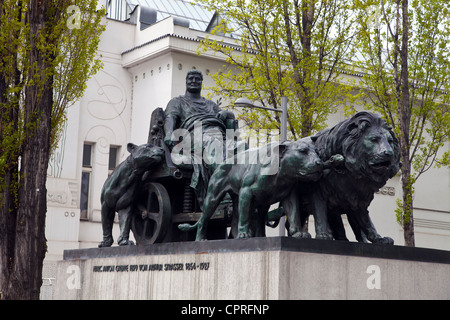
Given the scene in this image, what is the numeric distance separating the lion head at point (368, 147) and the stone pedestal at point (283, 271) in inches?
32.3

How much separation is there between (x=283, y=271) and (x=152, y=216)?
12.2 feet

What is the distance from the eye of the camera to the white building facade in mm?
27984

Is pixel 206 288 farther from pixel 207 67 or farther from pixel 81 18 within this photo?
pixel 207 67

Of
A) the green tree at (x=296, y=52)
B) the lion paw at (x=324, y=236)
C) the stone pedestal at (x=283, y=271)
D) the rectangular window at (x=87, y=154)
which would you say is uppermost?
the green tree at (x=296, y=52)

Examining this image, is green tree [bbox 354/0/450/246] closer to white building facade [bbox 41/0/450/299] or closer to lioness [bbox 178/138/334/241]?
white building facade [bbox 41/0/450/299]

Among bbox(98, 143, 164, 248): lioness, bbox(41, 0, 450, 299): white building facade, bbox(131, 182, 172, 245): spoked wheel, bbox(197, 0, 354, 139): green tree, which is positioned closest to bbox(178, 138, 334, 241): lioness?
bbox(131, 182, 172, 245): spoked wheel

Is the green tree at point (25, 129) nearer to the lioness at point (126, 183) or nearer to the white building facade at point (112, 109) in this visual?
the lioness at point (126, 183)

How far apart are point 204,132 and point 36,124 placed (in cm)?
693

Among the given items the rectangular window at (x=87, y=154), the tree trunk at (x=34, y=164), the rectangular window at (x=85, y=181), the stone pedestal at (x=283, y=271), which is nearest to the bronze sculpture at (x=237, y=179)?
the stone pedestal at (x=283, y=271)

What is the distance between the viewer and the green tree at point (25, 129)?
58.4ft

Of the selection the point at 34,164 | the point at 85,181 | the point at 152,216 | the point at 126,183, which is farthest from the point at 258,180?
the point at 85,181

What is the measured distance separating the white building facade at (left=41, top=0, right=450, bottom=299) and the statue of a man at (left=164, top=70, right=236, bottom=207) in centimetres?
1394

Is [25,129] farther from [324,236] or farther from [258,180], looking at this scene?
[324,236]

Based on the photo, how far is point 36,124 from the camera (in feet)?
59.6
